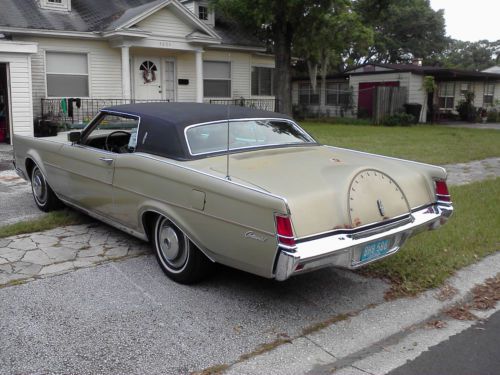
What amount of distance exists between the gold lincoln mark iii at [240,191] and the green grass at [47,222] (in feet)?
1.04

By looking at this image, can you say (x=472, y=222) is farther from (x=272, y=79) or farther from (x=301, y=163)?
(x=272, y=79)

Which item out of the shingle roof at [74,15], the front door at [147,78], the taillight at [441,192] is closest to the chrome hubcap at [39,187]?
the taillight at [441,192]

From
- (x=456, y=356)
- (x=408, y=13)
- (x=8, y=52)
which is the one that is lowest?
(x=456, y=356)

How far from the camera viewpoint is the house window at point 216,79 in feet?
66.8

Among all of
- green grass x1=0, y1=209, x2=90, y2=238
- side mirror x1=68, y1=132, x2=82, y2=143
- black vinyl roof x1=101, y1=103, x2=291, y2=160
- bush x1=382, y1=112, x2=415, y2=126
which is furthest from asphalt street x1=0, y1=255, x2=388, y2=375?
bush x1=382, y1=112, x2=415, y2=126

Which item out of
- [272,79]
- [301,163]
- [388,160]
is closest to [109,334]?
[301,163]

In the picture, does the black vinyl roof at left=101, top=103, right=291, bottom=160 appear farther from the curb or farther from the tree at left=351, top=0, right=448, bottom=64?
the tree at left=351, top=0, right=448, bottom=64

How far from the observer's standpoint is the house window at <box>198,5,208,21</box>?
21.3 meters

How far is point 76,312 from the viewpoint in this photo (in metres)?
3.91

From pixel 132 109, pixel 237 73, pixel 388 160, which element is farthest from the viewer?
pixel 237 73

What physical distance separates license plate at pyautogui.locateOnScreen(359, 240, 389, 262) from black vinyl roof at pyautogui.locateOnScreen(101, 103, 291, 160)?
1638 millimetres

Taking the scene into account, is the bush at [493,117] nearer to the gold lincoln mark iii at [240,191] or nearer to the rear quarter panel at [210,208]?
the gold lincoln mark iii at [240,191]

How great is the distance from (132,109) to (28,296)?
82.0 inches

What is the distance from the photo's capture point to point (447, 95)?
1150 inches
